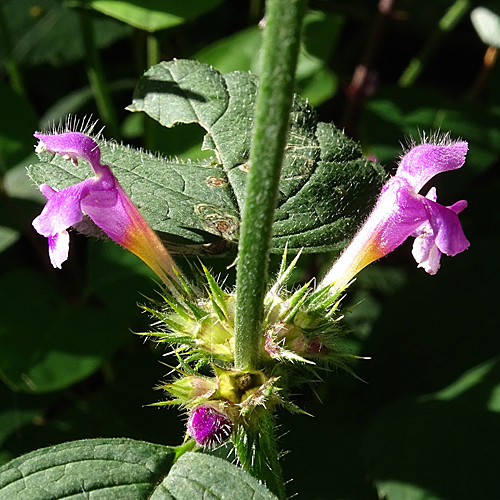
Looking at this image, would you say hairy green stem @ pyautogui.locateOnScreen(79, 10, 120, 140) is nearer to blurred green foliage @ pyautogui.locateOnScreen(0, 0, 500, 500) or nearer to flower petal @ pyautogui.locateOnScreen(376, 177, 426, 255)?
blurred green foliage @ pyautogui.locateOnScreen(0, 0, 500, 500)

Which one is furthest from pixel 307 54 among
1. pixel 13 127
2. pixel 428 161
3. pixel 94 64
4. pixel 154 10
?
pixel 428 161

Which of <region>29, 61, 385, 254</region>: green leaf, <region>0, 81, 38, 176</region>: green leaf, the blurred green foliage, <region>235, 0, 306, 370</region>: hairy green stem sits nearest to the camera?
<region>235, 0, 306, 370</region>: hairy green stem

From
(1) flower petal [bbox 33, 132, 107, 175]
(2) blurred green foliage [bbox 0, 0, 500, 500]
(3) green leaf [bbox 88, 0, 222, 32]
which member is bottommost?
(2) blurred green foliage [bbox 0, 0, 500, 500]

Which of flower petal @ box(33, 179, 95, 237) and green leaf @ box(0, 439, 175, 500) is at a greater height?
flower petal @ box(33, 179, 95, 237)

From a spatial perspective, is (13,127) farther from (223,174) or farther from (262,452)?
(262,452)

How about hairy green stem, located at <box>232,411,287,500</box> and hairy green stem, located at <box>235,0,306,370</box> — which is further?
hairy green stem, located at <box>232,411,287,500</box>

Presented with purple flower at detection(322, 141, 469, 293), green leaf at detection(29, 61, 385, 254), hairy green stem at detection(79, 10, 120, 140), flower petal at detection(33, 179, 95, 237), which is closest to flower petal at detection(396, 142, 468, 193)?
purple flower at detection(322, 141, 469, 293)

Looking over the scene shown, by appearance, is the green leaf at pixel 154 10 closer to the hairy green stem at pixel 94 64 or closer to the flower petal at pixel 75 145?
the hairy green stem at pixel 94 64

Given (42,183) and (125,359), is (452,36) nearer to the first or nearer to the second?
(125,359)
